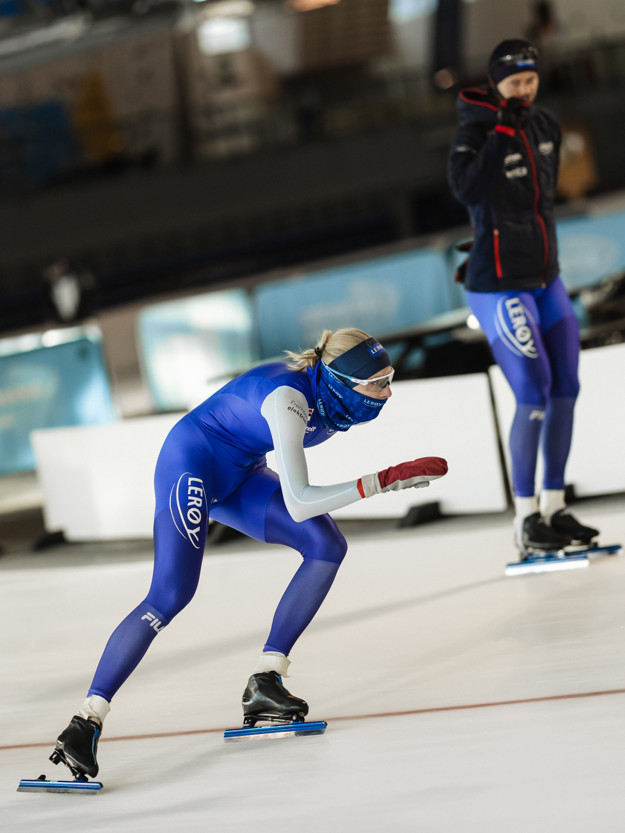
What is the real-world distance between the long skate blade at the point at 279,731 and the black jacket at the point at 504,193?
6.71 ft

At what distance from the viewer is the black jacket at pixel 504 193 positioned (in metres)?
4.45

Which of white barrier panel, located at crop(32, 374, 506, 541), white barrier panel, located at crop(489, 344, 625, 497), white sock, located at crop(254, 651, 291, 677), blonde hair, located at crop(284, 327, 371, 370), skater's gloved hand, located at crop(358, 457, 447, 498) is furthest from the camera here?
white barrier panel, located at crop(32, 374, 506, 541)

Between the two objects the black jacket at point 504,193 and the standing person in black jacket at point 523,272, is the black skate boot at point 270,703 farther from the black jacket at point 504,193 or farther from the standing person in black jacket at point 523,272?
the black jacket at point 504,193

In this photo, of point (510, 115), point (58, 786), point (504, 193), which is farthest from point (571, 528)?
point (58, 786)

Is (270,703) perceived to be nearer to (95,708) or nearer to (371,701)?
(371,701)

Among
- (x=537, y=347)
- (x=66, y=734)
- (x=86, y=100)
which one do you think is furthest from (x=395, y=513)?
(x=86, y=100)

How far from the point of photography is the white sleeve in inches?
115

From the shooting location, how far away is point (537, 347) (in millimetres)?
4434

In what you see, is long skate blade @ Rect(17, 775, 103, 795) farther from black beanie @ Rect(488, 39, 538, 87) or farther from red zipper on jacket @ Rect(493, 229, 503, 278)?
black beanie @ Rect(488, 39, 538, 87)

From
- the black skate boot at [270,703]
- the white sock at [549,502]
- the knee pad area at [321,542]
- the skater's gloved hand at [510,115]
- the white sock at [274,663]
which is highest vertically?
the skater's gloved hand at [510,115]

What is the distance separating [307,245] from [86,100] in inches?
201

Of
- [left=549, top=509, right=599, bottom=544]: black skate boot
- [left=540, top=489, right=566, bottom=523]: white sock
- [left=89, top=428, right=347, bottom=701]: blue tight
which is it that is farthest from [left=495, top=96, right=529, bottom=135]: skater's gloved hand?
[left=89, top=428, right=347, bottom=701]: blue tight

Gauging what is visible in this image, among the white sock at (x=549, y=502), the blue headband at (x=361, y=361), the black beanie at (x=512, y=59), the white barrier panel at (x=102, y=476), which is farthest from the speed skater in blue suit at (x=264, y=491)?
the white barrier panel at (x=102, y=476)

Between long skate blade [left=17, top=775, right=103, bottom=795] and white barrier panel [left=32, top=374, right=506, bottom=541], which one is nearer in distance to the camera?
long skate blade [left=17, top=775, right=103, bottom=795]
